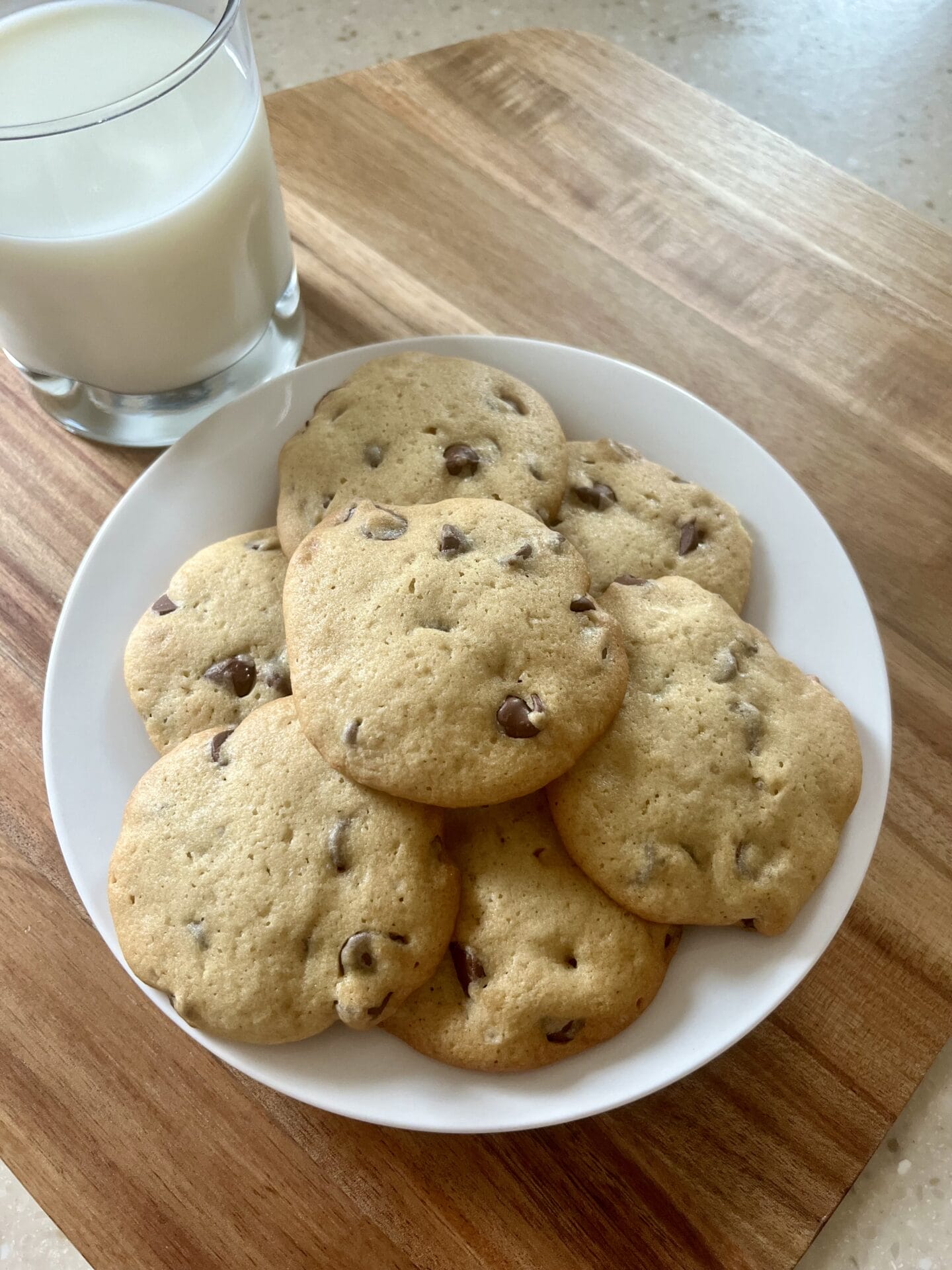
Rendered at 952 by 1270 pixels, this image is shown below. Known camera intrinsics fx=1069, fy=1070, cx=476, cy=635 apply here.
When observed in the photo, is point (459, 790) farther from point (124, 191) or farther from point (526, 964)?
point (124, 191)

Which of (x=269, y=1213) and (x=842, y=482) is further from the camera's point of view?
(x=842, y=482)

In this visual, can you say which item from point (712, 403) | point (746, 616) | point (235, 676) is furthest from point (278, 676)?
point (712, 403)

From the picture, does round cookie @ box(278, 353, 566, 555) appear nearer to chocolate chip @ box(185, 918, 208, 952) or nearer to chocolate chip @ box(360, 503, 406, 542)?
chocolate chip @ box(360, 503, 406, 542)

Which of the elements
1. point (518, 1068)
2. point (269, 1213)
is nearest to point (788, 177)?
point (518, 1068)

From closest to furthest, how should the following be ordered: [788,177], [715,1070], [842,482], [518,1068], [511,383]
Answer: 1. [518,1068]
2. [715,1070]
3. [511,383]
4. [842,482]
5. [788,177]

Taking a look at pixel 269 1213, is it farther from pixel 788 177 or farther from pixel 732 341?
pixel 788 177

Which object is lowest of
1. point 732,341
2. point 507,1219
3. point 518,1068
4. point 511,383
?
point 507,1219

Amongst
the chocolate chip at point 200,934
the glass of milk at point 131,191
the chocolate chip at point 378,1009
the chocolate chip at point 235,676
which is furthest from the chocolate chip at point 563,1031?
the glass of milk at point 131,191
